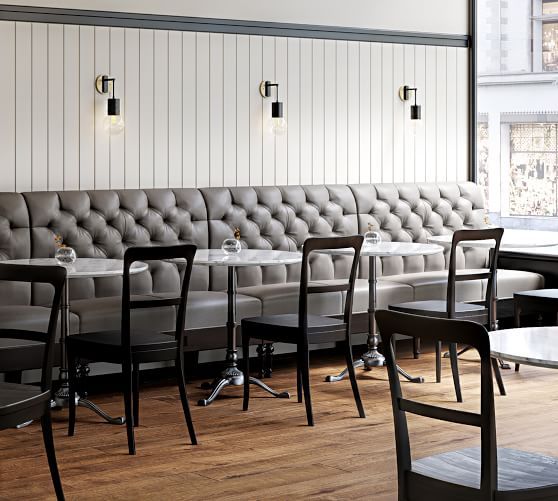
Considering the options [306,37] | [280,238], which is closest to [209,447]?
[280,238]

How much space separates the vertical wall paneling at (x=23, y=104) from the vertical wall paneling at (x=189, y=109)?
3.40ft

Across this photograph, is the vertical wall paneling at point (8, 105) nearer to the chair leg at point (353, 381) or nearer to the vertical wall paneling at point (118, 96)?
the vertical wall paneling at point (118, 96)

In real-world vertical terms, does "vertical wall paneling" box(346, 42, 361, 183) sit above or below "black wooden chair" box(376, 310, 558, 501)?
above

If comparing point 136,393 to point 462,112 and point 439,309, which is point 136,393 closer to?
point 439,309

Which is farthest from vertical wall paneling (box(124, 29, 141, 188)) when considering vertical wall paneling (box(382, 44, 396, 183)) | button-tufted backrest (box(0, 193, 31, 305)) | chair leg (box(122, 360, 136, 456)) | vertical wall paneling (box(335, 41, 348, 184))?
chair leg (box(122, 360, 136, 456))

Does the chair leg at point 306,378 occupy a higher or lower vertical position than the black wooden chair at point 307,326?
lower

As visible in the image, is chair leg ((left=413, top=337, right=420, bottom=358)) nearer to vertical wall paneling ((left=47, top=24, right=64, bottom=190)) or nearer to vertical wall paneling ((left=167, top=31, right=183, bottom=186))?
vertical wall paneling ((left=167, top=31, right=183, bottom=186))

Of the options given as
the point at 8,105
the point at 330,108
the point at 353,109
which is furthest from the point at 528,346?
the point at 353,109

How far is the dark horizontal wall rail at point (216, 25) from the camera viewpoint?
6156 mm

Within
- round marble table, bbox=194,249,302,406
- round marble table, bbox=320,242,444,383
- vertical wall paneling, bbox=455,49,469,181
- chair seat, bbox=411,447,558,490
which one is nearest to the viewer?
chair seat, bbox=411,447,558,490

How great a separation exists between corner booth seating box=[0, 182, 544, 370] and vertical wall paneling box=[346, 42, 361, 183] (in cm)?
22

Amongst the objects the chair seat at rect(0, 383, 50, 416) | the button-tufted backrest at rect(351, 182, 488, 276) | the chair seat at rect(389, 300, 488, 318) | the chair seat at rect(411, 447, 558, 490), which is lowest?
the chair seat at rect(411, 447, 558, 490)

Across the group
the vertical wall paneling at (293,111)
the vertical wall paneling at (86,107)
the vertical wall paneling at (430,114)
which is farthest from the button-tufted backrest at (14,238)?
the vertical wall paneling at (430,114)

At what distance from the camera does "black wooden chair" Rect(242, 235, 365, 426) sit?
4.99 meters
